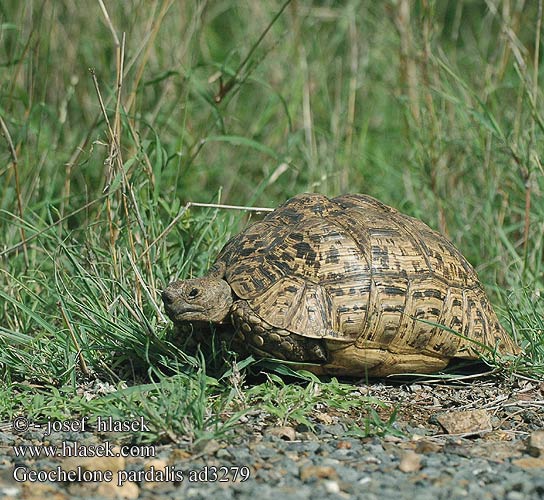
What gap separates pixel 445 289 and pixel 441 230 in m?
1.49

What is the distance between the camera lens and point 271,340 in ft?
11.6

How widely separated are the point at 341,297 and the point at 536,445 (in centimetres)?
96

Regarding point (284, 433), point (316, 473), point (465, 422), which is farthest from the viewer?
point (465, 422)

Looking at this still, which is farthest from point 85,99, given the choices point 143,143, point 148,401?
point 148,401

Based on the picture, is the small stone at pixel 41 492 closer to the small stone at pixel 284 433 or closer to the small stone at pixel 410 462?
the small stone at pixel 284 433

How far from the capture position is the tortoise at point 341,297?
3553mm

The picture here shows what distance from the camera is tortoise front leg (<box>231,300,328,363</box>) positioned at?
3516 mm

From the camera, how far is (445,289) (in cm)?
381

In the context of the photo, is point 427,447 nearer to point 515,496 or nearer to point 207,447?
point 515,496

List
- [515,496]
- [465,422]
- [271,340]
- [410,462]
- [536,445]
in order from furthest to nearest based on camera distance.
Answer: [271,340]
[465,422]
[536,445]
[410,462]
[515,496]

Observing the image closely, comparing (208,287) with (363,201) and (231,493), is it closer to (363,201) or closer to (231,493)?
(363,201)

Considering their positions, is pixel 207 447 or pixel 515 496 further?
pixel 207 447

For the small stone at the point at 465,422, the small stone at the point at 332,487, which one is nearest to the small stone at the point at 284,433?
the small stone at the point at 332,487

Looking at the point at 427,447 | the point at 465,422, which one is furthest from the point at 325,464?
the point at 465,422
